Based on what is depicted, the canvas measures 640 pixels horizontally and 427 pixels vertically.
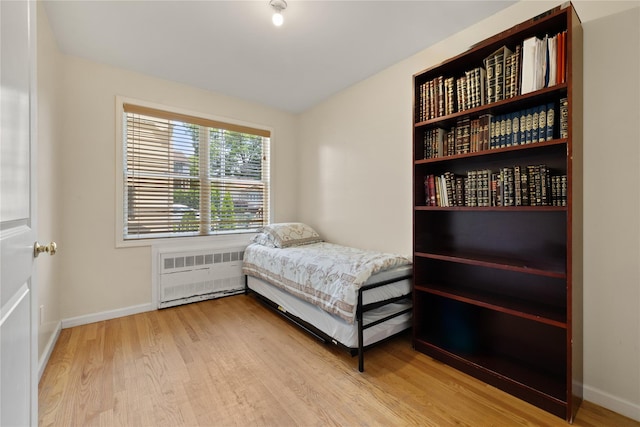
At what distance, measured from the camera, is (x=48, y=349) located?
6.48 ft

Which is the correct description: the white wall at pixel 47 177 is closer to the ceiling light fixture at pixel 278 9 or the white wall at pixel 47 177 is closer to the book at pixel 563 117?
the ceiling light fixture at pixel 278 9

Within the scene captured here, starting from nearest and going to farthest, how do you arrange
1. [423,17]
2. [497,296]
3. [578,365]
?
[578,365]
[497,296]
[423,17]

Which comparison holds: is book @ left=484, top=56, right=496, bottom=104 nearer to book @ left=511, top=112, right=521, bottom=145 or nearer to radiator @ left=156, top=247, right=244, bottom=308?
book @ left=511, top=112, right=521, bottom=145

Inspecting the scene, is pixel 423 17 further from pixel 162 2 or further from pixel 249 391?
pixel 249 391

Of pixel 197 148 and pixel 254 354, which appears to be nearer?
pixel 254 354

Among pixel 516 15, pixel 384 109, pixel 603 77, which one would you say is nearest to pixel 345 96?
pixel 384 109

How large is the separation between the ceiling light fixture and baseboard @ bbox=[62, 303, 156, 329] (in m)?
2.86

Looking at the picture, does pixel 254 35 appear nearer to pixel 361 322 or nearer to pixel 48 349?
pixel 361 322

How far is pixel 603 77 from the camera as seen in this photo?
1531 mm

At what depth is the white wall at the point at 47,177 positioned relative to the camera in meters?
1.85

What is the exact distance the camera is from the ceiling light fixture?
1.82 m

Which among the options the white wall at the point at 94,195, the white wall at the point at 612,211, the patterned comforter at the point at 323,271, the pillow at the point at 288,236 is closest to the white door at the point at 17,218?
the patterned comforter at the point at 323,271

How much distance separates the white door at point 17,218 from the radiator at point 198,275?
1989 millimetres

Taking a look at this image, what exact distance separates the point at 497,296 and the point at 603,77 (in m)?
1.40
